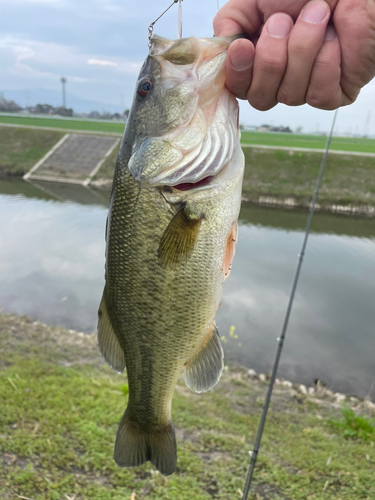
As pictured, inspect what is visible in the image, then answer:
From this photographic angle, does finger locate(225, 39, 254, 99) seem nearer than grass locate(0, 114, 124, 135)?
Yes

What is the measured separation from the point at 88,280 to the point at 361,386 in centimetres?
667

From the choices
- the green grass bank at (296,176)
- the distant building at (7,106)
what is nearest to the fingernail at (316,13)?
the green grass bank at (296,176)

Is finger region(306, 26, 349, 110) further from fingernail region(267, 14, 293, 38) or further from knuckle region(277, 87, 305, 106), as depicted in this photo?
fingernail region(267, 14, 293, 38)

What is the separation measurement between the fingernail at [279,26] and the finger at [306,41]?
0.03 m

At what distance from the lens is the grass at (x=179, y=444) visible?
359 centimetres

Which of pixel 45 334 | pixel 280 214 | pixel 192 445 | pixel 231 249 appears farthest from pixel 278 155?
pixel 231 249

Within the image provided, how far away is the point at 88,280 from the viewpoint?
33.2 feet

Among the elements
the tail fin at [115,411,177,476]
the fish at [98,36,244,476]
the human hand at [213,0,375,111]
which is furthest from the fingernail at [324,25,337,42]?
the tail fin at [115,411,177,476]

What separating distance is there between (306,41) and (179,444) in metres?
3.97

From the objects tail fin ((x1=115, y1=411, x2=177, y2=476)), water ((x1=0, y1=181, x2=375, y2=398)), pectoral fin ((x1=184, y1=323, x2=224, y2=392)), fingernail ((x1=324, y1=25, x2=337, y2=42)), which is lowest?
water ((x1=0, y1=181, x2=375, y2=398))

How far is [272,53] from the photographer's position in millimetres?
1531

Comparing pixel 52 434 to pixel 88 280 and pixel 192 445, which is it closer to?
pixel 192 445

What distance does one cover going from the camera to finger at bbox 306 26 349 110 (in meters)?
1.50

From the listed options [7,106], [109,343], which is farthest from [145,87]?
[7,106]
